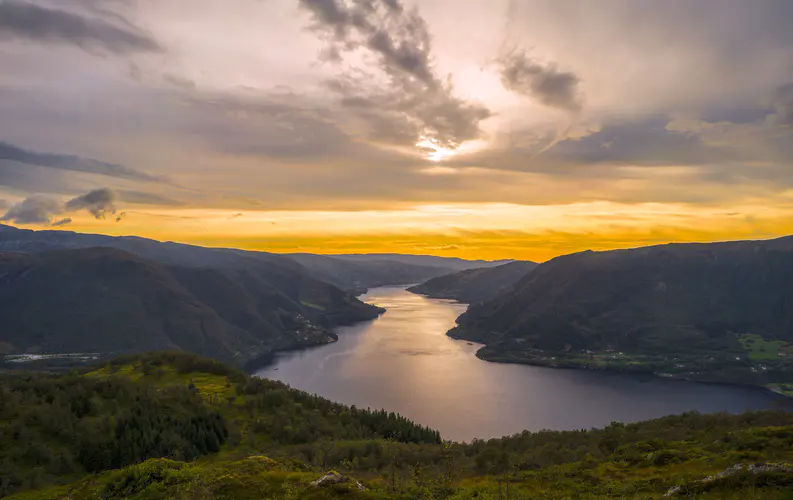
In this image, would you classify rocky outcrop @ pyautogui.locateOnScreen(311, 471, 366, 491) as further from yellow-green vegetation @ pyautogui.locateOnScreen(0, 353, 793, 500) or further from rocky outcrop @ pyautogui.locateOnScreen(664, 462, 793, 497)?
rocky outcrop @ pyautogui.locateOnScreen(664, 462, 793, 497)

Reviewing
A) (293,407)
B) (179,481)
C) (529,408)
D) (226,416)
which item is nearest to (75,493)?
(179,481)

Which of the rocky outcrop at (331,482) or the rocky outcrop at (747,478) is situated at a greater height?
the rocky outcrop at (747,478)

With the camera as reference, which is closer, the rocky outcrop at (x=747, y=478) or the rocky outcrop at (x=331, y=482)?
the rocky outcrop at (x=747, y=478)

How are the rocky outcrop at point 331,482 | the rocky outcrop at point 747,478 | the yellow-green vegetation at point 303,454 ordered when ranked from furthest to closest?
the yellow-green vegetation at point 303,454 → the rocky outcrop at point 331,482 → the rocky outcrop at point 747,478

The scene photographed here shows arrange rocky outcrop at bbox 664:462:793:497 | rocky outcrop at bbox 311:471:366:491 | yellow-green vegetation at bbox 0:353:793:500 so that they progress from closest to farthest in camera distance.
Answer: rocky outcrop at bbox 664:462:793:497, rocky outcrop at bbox 311:471:366:491, yellow-green vegetation at bbox 0:353:793:500

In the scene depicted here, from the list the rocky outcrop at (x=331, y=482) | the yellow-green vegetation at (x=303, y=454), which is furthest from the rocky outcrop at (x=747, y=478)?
the rocky outcrop at (x=331, y=482)

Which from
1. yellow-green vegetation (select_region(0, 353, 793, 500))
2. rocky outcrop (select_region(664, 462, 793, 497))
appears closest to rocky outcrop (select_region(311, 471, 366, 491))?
yellow-green vegetation (select_region(0, 353, 793, 500))

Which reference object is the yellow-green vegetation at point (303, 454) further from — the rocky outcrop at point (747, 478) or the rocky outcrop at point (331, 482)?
the rocky outcrop at point (331, 482)

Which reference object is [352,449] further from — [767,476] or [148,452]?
[767,476]

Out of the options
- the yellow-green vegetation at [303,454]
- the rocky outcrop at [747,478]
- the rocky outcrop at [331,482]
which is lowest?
the yellow-green vegetation at [303,454]
